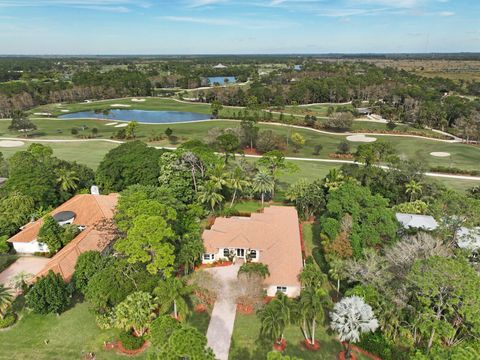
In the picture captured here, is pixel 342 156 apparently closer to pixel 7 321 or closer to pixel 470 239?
pixel 470 239

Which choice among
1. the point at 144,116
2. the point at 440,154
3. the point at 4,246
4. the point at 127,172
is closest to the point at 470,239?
the point at 127,172

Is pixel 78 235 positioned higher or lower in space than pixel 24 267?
higher

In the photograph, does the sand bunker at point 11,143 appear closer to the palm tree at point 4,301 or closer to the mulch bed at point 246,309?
the palm tree at point 4,301

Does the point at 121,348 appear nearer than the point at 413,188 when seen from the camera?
Yes

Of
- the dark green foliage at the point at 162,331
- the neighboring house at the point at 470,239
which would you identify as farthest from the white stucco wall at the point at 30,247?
the neighboring house at the point at 470,239

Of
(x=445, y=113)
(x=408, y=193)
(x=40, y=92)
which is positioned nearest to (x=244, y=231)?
(x=408, y=193)

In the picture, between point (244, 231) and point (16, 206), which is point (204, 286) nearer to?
point (244, 231)

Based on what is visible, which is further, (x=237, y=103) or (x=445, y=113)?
(x=237, y=103)
